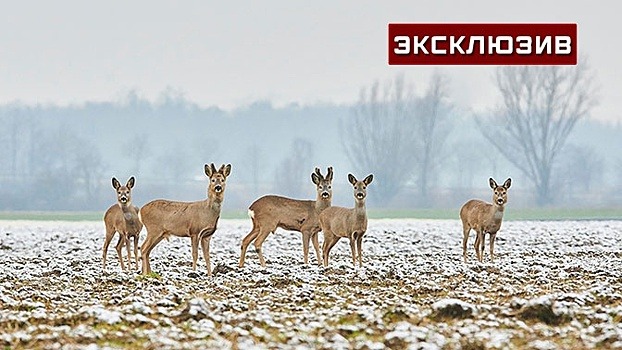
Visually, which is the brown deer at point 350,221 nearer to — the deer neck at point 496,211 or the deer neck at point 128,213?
the deer neck at point 496,211

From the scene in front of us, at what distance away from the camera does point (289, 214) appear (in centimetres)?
1888

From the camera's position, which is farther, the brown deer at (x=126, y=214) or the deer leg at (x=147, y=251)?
the brown deer at (x=126, y=214)

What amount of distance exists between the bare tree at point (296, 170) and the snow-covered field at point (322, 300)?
135 feet

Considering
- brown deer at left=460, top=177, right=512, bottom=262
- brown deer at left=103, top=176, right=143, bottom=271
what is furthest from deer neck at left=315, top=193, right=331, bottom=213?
brown deer at left=103, top=176, right=143, bottom=271

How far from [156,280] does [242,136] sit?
188 feet

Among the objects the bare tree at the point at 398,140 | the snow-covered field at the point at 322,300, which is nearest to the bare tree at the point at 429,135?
the bare tree at the point at 398,140

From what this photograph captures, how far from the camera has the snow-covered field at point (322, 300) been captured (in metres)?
9.98

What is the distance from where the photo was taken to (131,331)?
1023 centimetres

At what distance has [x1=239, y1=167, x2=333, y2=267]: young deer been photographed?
739 inches

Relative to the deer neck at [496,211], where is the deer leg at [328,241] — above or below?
below

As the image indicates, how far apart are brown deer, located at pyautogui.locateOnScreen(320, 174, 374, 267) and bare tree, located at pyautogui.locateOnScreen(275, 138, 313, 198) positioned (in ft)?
148

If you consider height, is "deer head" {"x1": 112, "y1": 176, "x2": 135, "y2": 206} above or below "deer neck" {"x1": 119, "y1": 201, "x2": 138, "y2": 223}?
above

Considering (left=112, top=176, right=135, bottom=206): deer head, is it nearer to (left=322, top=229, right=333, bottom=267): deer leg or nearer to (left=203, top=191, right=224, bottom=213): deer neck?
(left=203, top=191, right=224, bottom=213): deer neck

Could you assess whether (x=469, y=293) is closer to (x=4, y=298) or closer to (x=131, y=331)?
(x=131, y=331)
